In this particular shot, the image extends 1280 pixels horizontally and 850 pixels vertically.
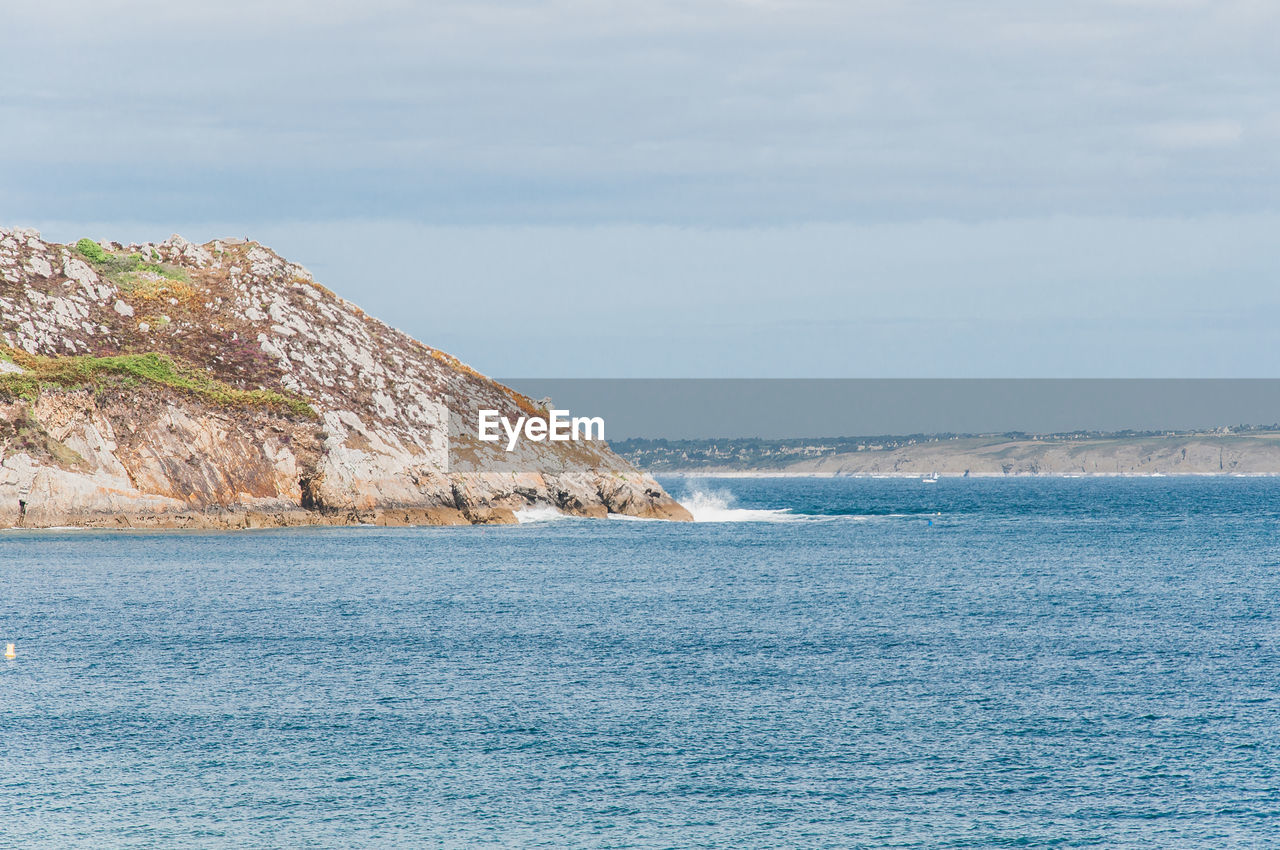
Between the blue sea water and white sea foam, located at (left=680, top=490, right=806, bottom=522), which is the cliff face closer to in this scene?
white sea foam, located at (left=680, top=490, right=806, bottom=522)

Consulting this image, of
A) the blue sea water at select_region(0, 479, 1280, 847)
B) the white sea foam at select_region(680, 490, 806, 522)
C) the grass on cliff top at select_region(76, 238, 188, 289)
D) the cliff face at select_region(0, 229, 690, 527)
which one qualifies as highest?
the grass on cliff top at select_region(76, 238, 188, 289)

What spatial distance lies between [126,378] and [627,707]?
66135 millimetres

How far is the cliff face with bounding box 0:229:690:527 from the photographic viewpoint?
8025cm

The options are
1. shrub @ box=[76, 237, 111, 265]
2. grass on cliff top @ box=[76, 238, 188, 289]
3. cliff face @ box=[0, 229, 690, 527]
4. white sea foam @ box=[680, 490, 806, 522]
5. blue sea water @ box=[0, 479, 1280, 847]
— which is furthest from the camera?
white sea foam @ box=[680, 490, 806, 522]

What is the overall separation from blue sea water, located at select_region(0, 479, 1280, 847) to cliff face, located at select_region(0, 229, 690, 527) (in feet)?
59.1

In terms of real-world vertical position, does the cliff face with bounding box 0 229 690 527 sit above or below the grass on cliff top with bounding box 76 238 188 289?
below

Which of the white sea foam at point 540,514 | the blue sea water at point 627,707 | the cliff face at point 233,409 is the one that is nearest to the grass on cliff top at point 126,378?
the cliff face at point 233,409

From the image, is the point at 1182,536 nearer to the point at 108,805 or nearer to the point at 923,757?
the point at 923,757

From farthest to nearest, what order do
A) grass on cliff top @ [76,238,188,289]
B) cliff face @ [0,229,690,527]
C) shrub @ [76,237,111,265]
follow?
shrub @ [76,237,111,265] < grass on cliff top @ [76,238,188,289] < cliff face @ [0,229,690,527]

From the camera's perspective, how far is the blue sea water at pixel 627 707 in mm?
22750

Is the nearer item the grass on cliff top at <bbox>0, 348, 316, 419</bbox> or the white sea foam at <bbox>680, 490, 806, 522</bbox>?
the grass on cliff top at <bbox>0, 348, 316, 419</bbox>

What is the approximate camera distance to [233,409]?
89.4 metres

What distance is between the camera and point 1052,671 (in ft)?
120

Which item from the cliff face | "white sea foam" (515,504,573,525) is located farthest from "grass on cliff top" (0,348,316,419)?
"white sea foam" (515,504,573,525)
